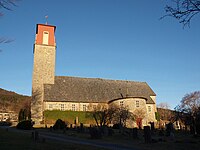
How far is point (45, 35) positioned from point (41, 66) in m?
6.97

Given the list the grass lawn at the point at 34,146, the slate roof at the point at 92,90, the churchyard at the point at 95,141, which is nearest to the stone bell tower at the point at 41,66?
the slate roof at the point at 92,90

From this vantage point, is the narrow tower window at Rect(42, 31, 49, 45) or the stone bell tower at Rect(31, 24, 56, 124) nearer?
the stone bell tower at Rect(31, 24, 56, 124)

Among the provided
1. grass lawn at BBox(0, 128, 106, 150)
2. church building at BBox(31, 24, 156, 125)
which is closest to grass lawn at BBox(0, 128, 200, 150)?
grass lawn at BBox(0, 128, 106, 150)

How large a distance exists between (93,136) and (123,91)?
85.9ft

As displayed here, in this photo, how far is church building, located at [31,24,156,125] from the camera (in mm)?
42188

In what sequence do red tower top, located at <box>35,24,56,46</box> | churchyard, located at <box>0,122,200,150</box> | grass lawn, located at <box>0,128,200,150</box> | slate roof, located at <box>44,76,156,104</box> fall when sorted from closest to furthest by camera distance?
grass lawn, located at <box>0,128,200,150</box>
churchyard, located at <box>0,122,200,150</box>
slate roof, located at <box>44,76,156,104</box>
red tower top, located at <box>35,24,56,46</box>

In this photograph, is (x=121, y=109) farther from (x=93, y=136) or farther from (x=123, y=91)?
(x=93, y=136)

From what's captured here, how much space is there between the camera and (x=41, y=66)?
149 feet

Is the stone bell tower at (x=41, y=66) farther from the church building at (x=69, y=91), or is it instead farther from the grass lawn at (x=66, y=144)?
the grass lawn at (x=66, y=144)

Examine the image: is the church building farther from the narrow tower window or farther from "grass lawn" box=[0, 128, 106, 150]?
"grass lawn" box=[0, 128, 106, 150]

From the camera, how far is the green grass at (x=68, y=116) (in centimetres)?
4131

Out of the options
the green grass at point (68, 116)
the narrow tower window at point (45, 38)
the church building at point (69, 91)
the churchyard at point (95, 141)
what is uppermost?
the narrow tower window at point (45, 38)

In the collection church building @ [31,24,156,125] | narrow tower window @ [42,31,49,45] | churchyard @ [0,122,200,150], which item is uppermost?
narrow tower window @ [42,31,49,45]

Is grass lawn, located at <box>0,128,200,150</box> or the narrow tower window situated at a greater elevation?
the narrow tower window
